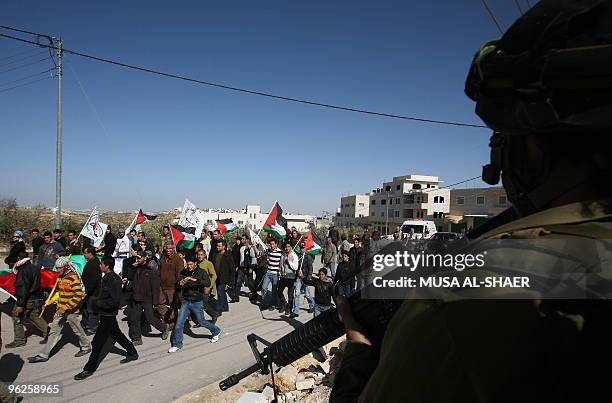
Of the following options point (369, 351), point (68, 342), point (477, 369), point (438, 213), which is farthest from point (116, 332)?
point (438, 213)

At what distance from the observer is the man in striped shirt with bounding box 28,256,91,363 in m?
6.08

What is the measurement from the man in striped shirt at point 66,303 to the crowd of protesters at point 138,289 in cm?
1

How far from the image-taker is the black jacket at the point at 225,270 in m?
9.34

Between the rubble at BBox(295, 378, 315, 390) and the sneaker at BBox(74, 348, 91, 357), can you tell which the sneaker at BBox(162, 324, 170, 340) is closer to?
the sneaker at BBox(74, 348, 91, 357)

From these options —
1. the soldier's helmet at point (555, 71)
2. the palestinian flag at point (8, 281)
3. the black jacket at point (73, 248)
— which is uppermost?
the soldier's helmet at point (555, 71)

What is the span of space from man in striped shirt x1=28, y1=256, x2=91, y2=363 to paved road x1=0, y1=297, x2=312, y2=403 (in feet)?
0.85

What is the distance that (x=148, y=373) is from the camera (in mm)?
5672

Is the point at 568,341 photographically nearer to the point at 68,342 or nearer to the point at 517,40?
the point at 517,40

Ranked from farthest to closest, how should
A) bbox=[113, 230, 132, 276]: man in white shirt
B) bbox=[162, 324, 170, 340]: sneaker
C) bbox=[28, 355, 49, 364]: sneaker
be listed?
bbox=[113, 230, 132, 276]: man in white shirt < bbox=[162, 324, 170, 340]: sneaker < bbox=[28, 355, 49, 364]: sneaker

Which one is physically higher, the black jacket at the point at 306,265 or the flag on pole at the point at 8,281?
the black jacket at the point at 306,265

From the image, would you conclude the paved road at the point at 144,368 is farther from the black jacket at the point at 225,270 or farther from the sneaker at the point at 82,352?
the black jacket at the point at 225,270

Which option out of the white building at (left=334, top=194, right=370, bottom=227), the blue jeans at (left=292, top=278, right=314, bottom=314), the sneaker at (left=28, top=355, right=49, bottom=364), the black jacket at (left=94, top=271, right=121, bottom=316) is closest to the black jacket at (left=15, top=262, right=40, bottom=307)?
the sneaker at (left=28, top=355, right=49, bottom=364)

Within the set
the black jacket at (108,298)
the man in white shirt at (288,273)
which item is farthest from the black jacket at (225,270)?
the black jacket at (108,298)

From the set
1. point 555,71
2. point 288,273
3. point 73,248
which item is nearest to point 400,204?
point 288,273
